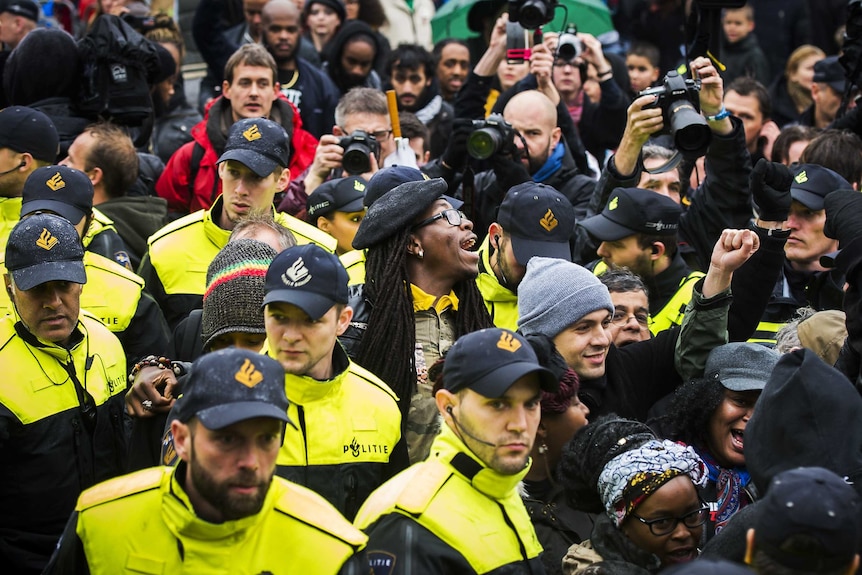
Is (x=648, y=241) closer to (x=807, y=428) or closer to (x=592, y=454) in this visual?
(x=592, y=454)

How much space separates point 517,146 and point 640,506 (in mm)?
3434

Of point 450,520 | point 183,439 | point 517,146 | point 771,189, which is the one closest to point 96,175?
point 517,146

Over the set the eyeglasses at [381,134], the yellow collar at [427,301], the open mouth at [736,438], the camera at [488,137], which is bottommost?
the open mouth at [736,438]

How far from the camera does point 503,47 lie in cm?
813

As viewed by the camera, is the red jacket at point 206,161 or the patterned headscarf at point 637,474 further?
the red jacket at point 206,161

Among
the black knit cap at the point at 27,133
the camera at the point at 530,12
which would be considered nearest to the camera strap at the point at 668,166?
the camera at the point at 530,12

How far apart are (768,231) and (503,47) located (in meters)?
3.00

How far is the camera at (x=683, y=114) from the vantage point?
5.92 m

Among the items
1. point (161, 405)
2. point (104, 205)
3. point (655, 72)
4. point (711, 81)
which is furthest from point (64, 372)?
point (655, 72)

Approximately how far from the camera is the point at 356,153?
701 cm

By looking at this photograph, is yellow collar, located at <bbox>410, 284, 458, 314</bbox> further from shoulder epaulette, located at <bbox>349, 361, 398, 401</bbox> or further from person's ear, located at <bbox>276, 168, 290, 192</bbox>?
person's ear, located at <bbox>276, 168, 290, 192</bbox>

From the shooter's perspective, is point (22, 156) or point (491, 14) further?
point (491, 14)

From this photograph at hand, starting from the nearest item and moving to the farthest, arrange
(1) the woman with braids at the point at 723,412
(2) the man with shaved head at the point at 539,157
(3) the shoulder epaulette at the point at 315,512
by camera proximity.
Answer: (3) the shoulder epaulette at the point at 315,512, (1) the woman with braids at the point at 723,412, (2) the man with shaved head at the point at 539,157

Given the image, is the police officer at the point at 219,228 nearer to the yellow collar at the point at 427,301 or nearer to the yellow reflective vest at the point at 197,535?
the yellow collar at the point at 427,301
